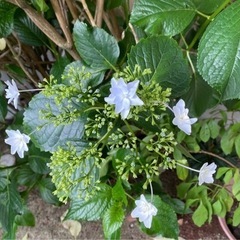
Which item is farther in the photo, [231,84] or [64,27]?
[64,27]

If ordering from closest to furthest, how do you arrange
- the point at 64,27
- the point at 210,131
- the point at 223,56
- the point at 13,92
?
the point at 223,56 < the point at 13,92 < the point at 64,27 < the point at 210,131

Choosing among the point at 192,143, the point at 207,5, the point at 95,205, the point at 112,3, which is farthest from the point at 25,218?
the point at 207,5

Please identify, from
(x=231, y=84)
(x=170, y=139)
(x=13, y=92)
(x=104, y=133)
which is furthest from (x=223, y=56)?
(x=13, y=92)

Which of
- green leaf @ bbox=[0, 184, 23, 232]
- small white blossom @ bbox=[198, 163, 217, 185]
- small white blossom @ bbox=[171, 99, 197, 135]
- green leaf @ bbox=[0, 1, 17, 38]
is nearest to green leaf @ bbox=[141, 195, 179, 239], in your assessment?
small white blossom @ bbox=[198, 163, 217, 185]

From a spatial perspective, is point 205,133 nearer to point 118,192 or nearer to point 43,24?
point 118,192

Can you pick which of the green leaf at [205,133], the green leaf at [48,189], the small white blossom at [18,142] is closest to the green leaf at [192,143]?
the green leaf at [205,133]

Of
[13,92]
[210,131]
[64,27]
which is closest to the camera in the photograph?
[13,92]

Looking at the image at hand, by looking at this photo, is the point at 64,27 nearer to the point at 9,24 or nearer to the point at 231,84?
the point at 9,24

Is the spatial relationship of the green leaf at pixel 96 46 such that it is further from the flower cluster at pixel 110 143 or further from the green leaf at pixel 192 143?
the green leaf at pixel 192 143
